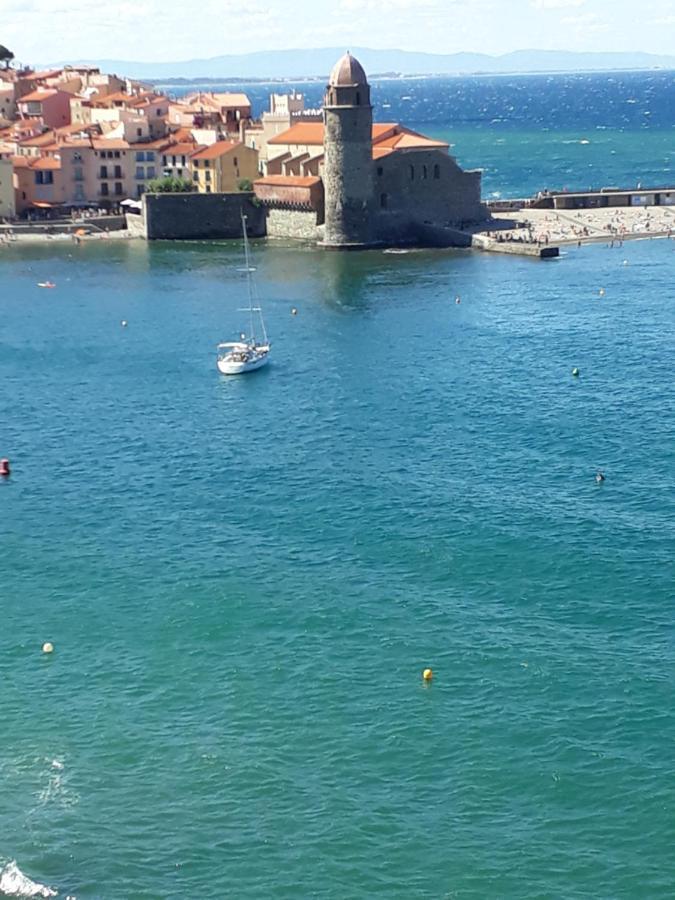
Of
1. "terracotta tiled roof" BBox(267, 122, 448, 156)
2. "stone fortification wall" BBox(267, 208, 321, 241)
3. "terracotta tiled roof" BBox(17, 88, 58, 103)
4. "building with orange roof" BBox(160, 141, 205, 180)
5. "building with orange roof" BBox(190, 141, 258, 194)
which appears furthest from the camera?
"terracotta tiled roof" BBox(17, 88, 58, 103)

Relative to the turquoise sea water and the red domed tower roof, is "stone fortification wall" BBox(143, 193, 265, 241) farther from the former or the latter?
the turquoise sea water

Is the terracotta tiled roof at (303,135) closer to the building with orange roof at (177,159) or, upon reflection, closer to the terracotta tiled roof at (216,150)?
the terracotta tiled roof at (216,150)

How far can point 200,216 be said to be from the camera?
12131 centimetres

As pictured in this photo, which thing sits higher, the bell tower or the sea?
the bell tower

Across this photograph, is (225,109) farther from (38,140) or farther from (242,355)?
(242,355)

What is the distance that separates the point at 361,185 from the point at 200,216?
16536 mm

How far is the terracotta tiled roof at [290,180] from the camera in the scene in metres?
116

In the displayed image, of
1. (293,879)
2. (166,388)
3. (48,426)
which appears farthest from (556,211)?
(293,879)

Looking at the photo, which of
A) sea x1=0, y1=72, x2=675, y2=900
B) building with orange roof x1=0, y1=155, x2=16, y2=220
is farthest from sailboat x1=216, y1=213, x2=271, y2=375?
building with orange roof x1=0, y1=155, x2=16, y2=220

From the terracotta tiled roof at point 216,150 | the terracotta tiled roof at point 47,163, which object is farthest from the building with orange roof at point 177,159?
the terracotta tiled roof at point 47,163

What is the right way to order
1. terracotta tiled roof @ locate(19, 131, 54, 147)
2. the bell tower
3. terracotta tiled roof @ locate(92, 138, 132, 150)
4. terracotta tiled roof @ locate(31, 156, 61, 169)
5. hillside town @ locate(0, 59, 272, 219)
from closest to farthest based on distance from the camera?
the bell tower < hillside town @ locate(0, 59, 272, 219) < terracotta tiled roof @ locate(31, 156, 61, 169) < terracotta tiled roof @ locate(92, 138, 132, 150) < terracotta tiled roof @ locate(19, 131, 54, 147)

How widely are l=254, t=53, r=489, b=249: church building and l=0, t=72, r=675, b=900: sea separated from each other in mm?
31033

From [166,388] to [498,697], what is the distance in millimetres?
37479

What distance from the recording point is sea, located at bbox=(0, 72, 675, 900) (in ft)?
109
